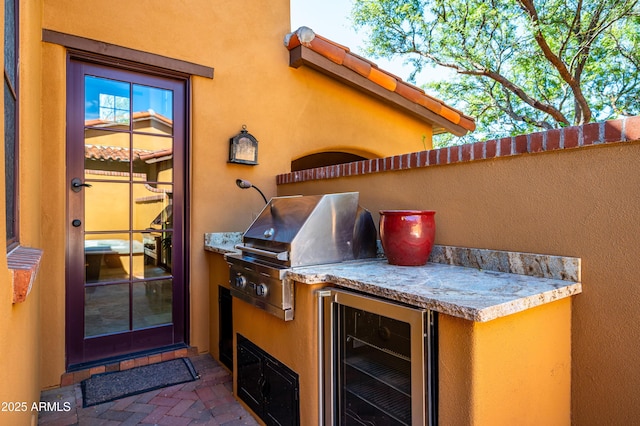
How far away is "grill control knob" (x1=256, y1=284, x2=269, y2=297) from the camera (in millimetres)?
2150

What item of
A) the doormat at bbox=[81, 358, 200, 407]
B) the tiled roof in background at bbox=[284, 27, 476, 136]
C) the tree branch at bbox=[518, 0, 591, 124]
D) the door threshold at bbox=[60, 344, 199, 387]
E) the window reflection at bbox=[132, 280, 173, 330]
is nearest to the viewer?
the doormat at bbox=[81, 358, 200, 407]

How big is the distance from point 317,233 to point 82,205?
2055mm

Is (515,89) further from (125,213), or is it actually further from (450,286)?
(125,213)

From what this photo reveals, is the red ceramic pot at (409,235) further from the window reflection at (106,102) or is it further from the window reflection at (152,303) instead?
the window reflection at (106,102)

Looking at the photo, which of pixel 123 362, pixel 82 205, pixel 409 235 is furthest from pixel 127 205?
pixel 409 235

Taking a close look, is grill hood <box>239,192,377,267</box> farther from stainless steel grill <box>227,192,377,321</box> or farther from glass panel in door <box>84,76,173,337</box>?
glass panel in door <box>84,76,173,337</box>

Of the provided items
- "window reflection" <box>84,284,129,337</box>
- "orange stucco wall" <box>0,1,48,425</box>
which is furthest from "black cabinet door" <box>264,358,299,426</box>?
"window reflection" <box>84,284,129,337</box>

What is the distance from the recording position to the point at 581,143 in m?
1.64

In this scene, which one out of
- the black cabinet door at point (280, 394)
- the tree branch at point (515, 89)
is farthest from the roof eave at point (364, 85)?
the tree branch at point (515, 89)

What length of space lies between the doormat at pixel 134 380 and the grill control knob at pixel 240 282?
1.06 metres

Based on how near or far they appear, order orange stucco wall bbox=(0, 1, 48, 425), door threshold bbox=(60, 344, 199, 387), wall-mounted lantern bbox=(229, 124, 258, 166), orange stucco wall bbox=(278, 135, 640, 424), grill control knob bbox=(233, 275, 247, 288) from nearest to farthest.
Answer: orange stucco wall bbox=(0, 1, 48, 425) → orange stucco wall bbox=(278, 135, 640, 424) → grill control knob bbox=(233, 275, 247, 288) → door threshold bbox=(60, 344, 199, 387) → wall-mounted lantern bbox=(229, 124, 258, 166)

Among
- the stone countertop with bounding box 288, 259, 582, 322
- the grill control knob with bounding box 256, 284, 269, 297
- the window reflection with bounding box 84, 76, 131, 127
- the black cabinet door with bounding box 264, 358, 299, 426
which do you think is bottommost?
the black cabinet door with bounding box 264, 358, 299, 426

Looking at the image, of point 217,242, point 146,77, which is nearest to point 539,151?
point 217,242

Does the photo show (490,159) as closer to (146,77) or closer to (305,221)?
(305,221)
